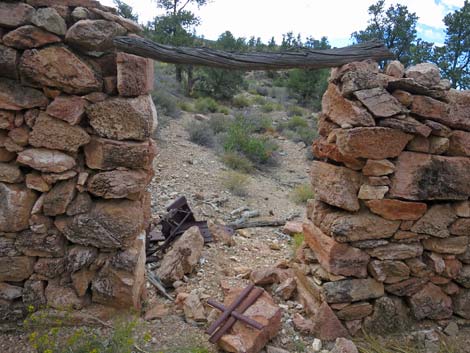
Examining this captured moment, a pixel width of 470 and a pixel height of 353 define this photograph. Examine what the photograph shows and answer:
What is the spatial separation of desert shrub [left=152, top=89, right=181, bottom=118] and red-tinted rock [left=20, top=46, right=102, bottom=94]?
7.66 metres

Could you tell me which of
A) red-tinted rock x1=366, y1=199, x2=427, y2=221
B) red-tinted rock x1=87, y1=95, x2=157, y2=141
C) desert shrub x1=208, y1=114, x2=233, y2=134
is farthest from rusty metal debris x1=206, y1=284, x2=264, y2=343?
desert shrub x1=208, y1=114, x2=233, y2=134

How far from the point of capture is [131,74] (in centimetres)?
274

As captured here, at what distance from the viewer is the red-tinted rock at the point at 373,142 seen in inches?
113

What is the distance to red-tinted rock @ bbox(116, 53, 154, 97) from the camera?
2.69 metres

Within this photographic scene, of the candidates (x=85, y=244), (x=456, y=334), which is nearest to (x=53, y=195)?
(x=85, y=244)

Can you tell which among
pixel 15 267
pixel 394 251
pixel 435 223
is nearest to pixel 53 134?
pixel 15 267

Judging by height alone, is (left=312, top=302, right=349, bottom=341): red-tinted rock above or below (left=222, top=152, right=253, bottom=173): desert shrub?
below

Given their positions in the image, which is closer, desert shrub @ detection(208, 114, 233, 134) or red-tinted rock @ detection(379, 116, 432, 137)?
red-tinted rock @ detection(379, 116, 432, 137)

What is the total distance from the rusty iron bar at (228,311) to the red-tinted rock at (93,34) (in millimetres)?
2304

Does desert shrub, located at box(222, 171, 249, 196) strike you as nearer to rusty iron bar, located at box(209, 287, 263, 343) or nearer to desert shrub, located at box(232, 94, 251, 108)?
rusty iron bar, located at box(209, 287, 263, 343)

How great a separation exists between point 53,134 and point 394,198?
2.71 meters

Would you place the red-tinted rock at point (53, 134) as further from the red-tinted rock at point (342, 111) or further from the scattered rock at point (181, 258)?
the red-tinted rock at point (342, 111)

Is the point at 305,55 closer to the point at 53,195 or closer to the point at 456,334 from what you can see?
the point at 53,195

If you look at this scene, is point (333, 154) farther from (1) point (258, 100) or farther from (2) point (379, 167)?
(1) point (258, 100)
